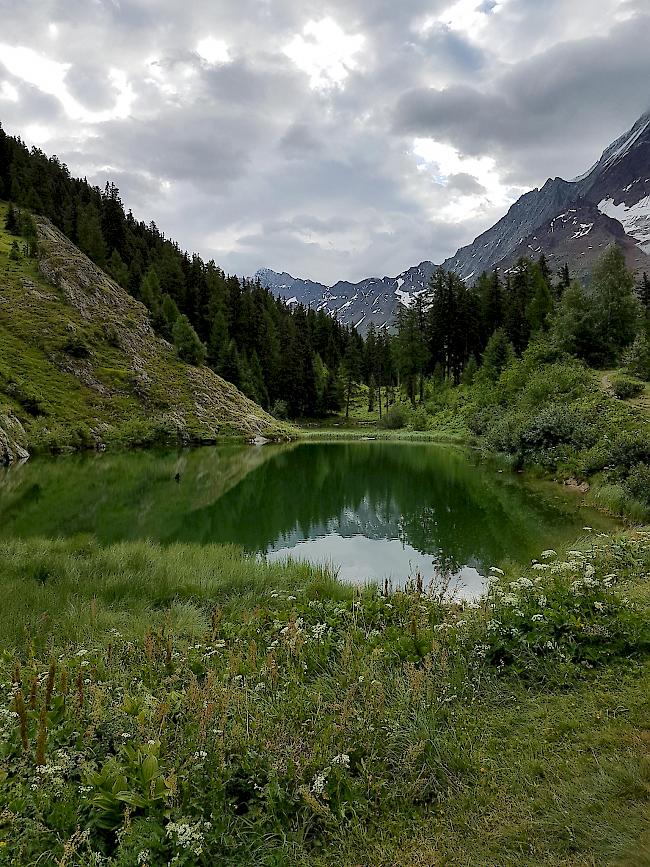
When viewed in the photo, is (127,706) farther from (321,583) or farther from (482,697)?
(321,583)

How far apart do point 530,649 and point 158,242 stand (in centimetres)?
10108

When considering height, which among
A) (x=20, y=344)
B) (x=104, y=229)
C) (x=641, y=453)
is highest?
(x=104, y=229)

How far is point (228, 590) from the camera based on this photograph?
968 cm

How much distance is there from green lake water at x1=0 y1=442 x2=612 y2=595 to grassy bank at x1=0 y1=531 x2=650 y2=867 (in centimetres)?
305

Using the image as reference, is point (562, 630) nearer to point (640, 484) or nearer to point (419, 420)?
point (640, 484)

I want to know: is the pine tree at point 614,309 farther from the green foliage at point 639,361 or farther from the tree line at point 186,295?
the tree line at point 186,295

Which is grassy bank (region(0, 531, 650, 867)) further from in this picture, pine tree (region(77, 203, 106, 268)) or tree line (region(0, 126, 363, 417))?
pine tree (region(77, 203, 106, 268))

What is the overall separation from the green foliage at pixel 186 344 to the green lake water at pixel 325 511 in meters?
31.3

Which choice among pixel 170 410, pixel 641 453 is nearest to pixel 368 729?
pixel 641 453

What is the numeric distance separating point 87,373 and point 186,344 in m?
Answer: 14.7

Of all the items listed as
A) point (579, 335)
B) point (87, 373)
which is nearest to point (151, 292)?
point (87, 373)

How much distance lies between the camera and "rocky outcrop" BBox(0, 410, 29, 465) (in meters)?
33.5

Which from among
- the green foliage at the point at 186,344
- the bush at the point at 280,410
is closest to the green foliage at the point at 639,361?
the green foliage at the point at 186,344

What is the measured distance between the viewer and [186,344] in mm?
63156
